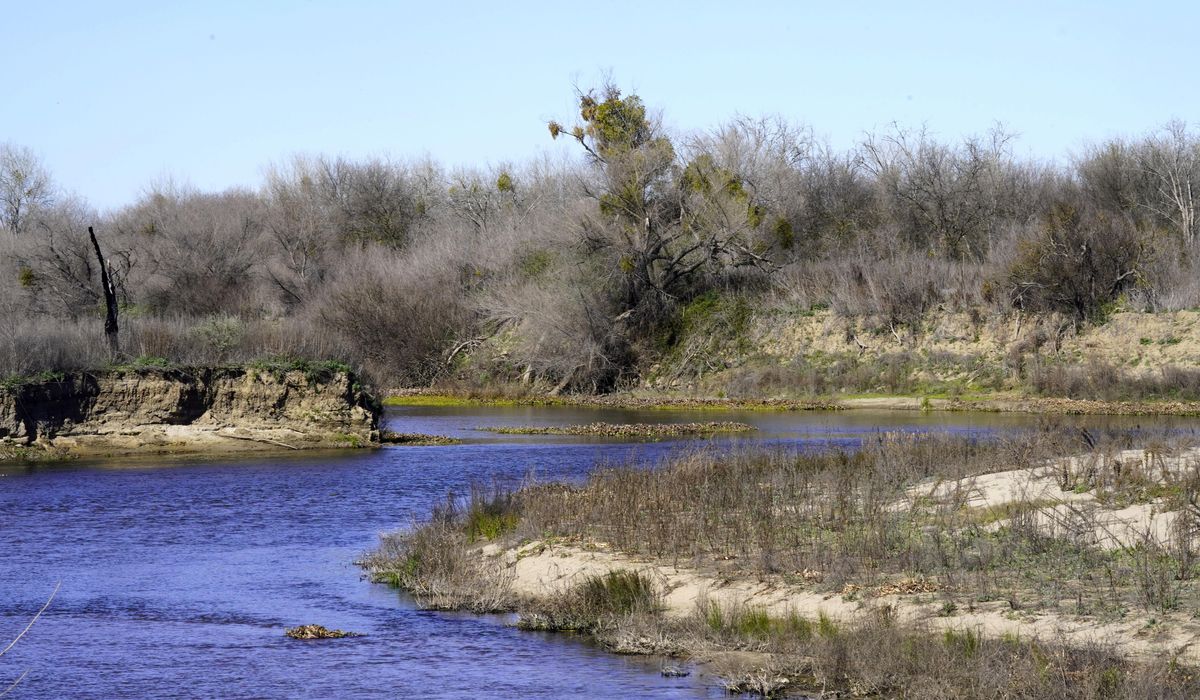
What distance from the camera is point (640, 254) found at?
69750 mm

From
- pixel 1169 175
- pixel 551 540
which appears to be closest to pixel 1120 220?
pixel 1169 175

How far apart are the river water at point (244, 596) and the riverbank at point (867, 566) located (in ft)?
2.62

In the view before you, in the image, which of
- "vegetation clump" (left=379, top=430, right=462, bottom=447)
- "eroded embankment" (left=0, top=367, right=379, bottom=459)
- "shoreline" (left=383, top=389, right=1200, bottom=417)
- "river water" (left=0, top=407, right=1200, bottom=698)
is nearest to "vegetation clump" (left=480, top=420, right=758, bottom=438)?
"vegetation clump" (left=379, top=430, right=462, bottom=447)

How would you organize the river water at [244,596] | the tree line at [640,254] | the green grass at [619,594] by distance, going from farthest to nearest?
the tree line at [640,254], the green grass at [619,594], the river water at [244,596]

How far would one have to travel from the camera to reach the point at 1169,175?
81.8m

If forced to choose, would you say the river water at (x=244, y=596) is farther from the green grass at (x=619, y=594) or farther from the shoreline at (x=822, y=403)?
the shoreline at (x=822, y=403)

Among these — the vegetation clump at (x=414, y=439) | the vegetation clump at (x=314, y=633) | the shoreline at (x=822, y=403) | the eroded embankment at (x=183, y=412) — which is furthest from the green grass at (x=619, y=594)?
the shoreline at (x=822, y=403)

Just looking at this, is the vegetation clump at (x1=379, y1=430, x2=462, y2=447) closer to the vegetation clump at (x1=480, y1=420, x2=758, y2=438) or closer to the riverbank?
the vegetation clump at (x1=480, y1=420, x2=758, y2=438)

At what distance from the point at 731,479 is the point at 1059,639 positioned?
10.7 meters

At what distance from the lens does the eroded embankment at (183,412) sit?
37625mm

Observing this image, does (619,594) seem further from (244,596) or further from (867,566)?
(244,596)

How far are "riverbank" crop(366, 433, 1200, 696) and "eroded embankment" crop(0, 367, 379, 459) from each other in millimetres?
17844

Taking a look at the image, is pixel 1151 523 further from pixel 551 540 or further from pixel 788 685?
pixel 551 540

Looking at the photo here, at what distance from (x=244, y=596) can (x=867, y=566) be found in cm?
853
